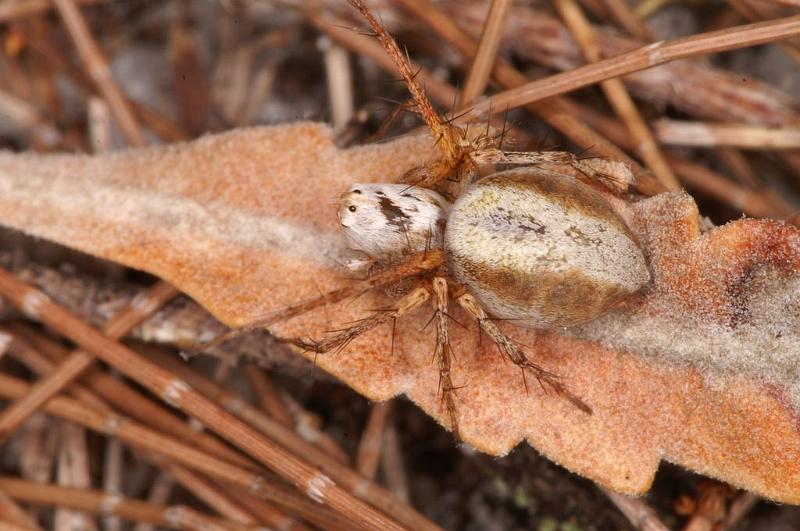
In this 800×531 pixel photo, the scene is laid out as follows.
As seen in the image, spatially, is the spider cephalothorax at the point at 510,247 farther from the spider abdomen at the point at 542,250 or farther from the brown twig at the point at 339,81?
the brown twig at the point at 339,81

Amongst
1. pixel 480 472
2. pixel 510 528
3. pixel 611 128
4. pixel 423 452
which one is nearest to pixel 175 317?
pixel 423 452

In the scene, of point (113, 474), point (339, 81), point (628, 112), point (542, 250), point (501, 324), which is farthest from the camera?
point (339, 81)

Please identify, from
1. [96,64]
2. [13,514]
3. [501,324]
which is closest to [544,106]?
[501,324]

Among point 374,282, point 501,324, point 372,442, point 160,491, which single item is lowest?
point 160,491

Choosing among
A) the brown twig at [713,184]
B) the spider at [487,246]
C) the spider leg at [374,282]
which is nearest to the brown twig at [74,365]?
the spider at [487,246]

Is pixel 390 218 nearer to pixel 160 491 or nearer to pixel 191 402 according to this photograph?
pixel 191 402

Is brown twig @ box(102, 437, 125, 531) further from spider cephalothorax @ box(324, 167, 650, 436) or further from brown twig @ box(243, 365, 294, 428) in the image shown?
spider cephalothorax @ box(324, 167, 650, 436)
